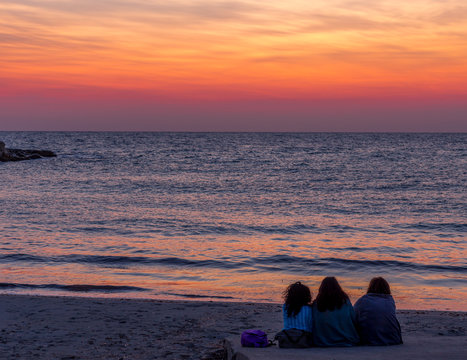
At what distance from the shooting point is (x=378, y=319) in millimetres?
7465

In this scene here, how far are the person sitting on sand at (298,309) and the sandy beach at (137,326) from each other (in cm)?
118

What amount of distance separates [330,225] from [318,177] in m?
26.4

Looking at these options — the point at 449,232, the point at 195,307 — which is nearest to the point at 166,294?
the point at 195,307

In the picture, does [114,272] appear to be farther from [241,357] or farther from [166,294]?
[241,357]

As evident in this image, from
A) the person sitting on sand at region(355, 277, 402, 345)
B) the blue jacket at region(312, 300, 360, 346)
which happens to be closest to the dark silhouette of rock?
A: the blue jacket at region(312, 300, 360, 346)

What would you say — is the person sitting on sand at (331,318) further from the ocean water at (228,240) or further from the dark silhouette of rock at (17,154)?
the dark silhouette of rock at (17,154)

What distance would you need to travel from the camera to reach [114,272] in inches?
605

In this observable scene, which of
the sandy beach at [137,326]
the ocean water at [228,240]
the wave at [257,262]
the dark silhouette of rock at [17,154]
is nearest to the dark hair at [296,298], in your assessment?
the sandy beach at [137,326]

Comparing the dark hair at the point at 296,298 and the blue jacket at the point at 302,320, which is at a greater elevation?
the dark hair at the point at 296,298

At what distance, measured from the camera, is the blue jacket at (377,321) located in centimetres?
747

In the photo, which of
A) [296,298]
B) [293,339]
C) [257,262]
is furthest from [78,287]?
[296,298]

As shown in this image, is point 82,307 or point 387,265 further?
point 387,265

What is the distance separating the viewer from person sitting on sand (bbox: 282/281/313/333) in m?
7.38

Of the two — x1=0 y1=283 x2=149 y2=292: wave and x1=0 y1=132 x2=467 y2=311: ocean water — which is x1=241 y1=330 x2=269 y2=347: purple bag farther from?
x1=0 y1=283 x2=149 y2=292: wave
